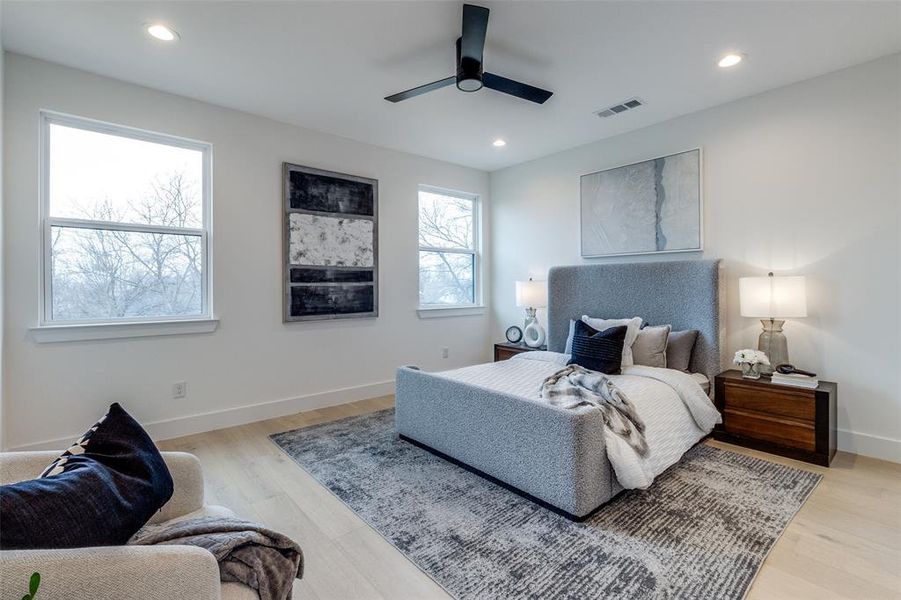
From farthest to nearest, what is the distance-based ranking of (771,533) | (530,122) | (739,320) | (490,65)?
1. (530,122)
2. (739,320)
3. (490,65)
4. (771,533)

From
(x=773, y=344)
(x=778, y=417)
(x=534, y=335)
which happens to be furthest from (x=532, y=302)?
(x=778, y=417)

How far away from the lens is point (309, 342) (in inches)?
156

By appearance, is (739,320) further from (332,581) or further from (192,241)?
(192,241)

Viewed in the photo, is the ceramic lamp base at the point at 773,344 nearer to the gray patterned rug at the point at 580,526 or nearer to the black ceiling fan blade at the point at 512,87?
the gray patterned rug at the point at 580,526

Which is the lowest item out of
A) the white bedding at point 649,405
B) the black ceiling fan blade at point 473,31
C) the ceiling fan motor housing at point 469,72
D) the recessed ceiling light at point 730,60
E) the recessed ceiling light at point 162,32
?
the white bedding at point 649,405

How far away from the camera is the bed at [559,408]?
2092 millimetres

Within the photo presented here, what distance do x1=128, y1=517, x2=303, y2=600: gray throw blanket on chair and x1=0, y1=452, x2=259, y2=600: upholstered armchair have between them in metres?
0.03

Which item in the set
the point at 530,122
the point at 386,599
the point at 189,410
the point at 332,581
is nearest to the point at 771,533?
the point at 386,599

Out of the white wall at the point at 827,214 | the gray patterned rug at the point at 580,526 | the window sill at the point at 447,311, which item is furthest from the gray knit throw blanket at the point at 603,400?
the window sill at the point at 447,311

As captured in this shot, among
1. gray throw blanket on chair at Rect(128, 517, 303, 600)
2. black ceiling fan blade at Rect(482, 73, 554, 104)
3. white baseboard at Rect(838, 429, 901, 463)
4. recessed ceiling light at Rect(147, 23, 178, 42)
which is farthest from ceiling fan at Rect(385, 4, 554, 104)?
white baseboard at Rect(838, 429, 901, 463)

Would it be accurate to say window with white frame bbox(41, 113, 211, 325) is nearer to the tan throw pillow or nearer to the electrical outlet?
the electrical outlet

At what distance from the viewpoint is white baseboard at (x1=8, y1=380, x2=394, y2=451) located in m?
2.93

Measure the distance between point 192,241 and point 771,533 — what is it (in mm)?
4177

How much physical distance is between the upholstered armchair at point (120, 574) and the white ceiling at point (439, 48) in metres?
2.46
